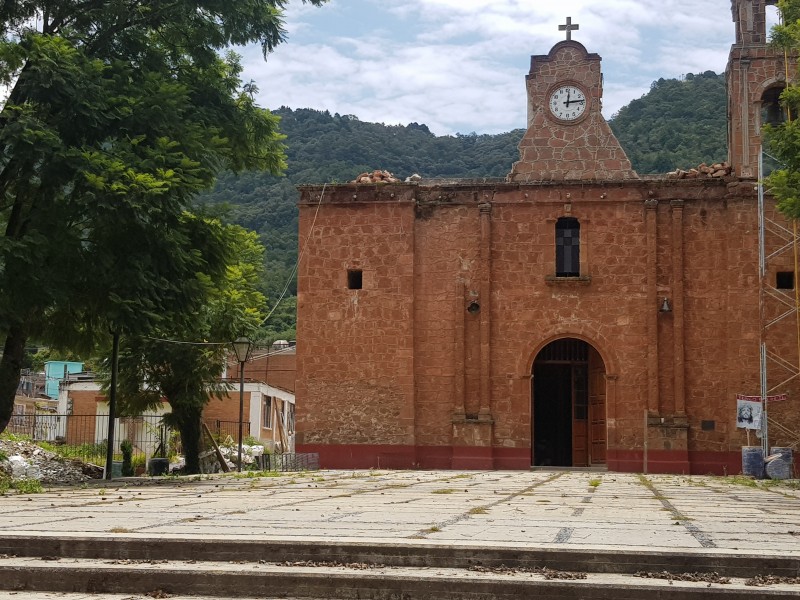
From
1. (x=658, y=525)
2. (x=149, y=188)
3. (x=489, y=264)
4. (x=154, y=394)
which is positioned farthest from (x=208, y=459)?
(x=658, y=525)

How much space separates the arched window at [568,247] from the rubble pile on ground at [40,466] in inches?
492

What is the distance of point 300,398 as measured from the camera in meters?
26.7

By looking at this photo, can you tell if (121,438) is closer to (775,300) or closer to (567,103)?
(567,103)

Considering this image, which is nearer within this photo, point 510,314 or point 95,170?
point 95,170

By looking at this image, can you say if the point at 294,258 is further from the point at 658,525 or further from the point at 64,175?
the point at 658,525

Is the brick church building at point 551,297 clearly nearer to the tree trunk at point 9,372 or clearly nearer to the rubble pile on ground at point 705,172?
the rubble pile on ground at point 705,172

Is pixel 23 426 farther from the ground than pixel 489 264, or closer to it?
closer to it

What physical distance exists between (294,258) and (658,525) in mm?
52002

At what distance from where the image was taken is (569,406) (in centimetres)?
3044

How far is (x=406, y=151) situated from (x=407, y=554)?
7030cm

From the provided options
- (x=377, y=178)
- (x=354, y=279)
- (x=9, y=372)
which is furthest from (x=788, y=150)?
(x=9, y=372)

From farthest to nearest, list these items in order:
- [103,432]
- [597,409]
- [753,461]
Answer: [103,432] → [597,409] → [753,461]

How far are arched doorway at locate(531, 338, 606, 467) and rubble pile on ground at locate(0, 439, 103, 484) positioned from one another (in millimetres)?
11509

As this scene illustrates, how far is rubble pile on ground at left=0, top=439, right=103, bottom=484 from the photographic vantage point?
18.8m
